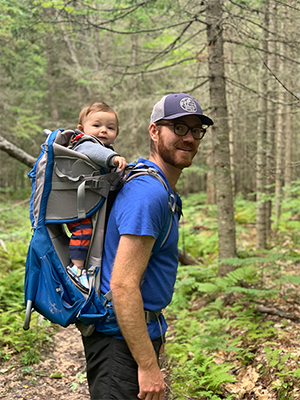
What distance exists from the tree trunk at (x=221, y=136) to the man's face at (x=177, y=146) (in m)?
4.04

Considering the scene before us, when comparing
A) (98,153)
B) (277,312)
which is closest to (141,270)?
(98,153)

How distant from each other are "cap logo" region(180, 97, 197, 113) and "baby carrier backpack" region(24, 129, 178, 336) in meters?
0.47

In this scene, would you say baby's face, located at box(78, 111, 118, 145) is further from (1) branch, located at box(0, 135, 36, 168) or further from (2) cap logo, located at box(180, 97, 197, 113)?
(1) branch, located at box(0, 135, 36, 168)

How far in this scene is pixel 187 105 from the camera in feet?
7.06

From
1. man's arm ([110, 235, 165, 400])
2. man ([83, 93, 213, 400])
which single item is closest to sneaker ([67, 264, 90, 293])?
man ([83, 93, 213, 400])

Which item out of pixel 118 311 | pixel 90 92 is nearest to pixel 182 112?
pixel 118 311

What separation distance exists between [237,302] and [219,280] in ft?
1.59

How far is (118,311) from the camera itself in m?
1.75

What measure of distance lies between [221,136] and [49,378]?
4613mm

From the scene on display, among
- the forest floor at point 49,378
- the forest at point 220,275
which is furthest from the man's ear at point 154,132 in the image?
the forest floor at point 49,378

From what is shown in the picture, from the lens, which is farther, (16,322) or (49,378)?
(16,322)

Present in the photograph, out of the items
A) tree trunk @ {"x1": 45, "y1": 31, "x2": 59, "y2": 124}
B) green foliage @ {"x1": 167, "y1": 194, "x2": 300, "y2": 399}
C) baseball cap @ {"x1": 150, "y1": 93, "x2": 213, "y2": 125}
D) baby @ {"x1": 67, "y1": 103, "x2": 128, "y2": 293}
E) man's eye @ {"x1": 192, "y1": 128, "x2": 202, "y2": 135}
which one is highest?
tree trunk @ {"x1": 45, "y1": 31, "x2": 59, "y2": 124}

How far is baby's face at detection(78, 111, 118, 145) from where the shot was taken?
9.77ft

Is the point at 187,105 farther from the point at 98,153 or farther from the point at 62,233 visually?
the point at 62,233
